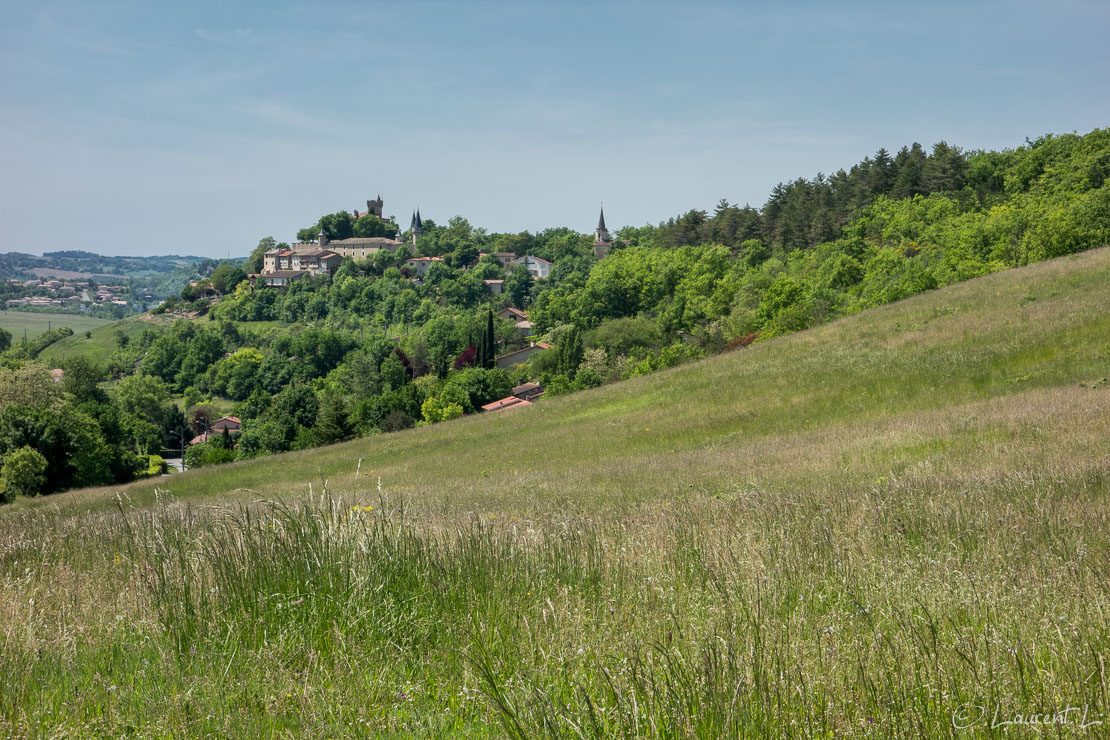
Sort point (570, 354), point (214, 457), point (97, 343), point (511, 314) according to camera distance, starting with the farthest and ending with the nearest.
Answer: point (97, 343)
point (511, 314)
point (570, 354)
point (214, 457)

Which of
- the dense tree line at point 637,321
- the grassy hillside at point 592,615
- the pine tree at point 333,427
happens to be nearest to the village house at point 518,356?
the dense tree line at point 637,321

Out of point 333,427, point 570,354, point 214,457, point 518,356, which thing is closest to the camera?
point 333,427

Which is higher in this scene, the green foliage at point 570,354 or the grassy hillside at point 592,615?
the grassy hillside at point 592,615

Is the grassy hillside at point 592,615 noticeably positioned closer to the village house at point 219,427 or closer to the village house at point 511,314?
the village house at point 219,427

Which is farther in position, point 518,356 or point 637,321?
point 518,356

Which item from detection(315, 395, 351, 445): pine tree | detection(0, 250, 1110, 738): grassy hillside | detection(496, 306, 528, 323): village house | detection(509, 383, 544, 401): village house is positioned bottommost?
detection(509, 383, 544, 401): village house

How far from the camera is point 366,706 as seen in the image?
3.51 metres

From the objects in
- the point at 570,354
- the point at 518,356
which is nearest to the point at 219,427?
the point at 518,356

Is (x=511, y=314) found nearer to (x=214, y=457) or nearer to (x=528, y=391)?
(x=528, y=391)

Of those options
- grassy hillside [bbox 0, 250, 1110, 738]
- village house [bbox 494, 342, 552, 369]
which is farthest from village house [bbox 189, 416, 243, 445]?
grassy hillside [bbox 0, 250, 1110, 738]

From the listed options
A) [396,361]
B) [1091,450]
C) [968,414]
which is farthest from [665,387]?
[396,361]

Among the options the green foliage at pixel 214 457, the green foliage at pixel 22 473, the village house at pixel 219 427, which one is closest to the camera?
the green foliage at pixel 22 473

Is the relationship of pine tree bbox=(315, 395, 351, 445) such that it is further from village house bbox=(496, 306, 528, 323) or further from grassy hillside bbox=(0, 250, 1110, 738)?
village house bbox=(496, 306, 528, 323)

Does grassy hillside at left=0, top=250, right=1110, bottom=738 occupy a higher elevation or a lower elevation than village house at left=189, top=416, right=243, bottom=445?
higher
